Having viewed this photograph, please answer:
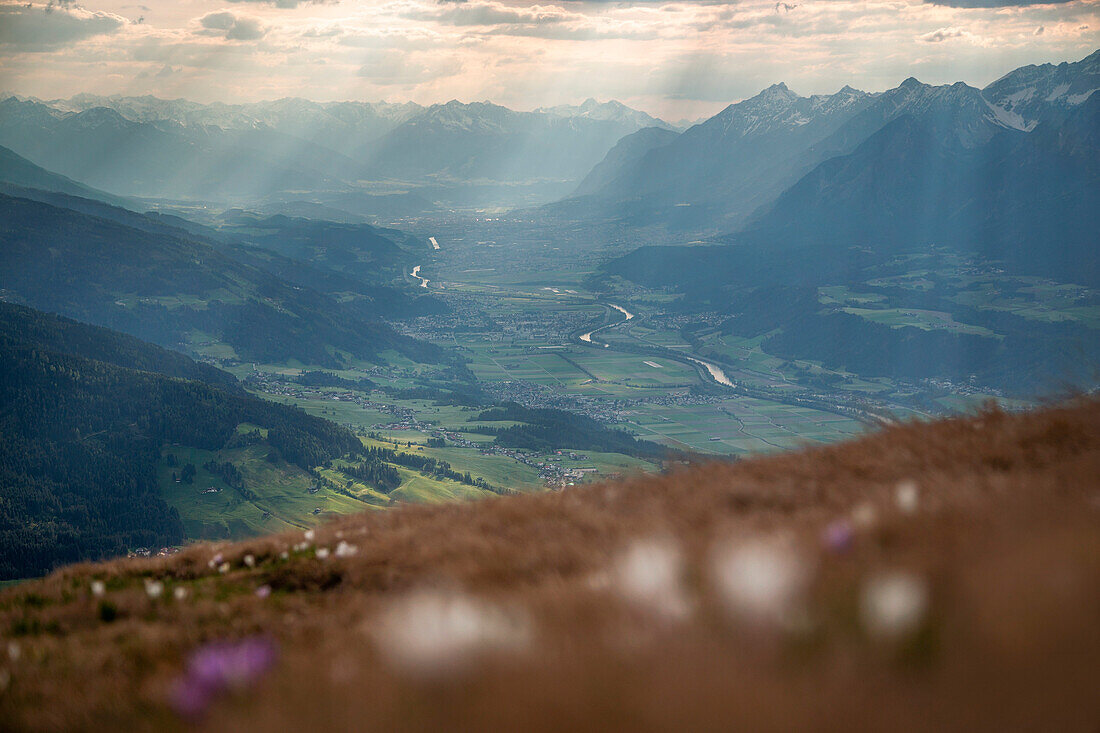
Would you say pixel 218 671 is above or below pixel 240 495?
above

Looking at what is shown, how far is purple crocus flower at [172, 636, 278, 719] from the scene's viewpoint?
4.38m

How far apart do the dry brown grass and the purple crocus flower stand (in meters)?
0.09

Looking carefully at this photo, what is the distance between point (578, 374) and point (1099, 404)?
187518mm

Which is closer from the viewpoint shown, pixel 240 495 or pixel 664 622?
pixel 664 622

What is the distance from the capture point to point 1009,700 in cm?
312

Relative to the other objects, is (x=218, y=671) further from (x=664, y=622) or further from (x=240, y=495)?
(x=240, y=495)

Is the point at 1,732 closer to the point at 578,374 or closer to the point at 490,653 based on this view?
the point at 490,653

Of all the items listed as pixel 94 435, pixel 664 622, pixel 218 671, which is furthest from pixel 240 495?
pixel 664 622

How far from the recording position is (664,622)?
4.26 m

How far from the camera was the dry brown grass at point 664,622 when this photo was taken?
330cm

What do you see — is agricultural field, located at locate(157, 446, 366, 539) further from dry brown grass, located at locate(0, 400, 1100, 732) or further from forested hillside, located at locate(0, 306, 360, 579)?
dry brown grass, located at locate(0, 400, 1100, 732)

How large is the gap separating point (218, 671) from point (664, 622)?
10.2 feet

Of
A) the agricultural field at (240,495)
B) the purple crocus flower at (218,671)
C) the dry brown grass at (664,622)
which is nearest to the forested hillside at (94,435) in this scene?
the agricultural field at (240,495)

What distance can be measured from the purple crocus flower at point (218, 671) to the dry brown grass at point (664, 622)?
9 cm
